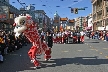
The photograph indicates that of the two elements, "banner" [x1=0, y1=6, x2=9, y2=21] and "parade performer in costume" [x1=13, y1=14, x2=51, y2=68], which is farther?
"banner" [x1=0, y1=6, x2=9, y2=21]

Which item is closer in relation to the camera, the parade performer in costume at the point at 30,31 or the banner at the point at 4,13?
the parade performer in costume at the point at 30,31

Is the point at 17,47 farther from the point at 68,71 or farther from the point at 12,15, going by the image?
the point at 12,15

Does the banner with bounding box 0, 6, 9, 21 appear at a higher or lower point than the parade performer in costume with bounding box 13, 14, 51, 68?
higher

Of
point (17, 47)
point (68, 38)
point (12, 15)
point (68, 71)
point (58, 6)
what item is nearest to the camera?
point (68, 71)

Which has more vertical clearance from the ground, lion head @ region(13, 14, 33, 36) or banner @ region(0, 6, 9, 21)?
banner @ region(0, 6, 9, 21)

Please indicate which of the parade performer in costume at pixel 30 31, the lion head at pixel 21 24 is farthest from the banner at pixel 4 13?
the lion head at pixel 21 24

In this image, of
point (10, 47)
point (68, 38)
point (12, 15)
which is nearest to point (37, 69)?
point (10, 47)

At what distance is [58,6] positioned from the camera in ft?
109

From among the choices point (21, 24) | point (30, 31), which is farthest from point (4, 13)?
point (21, 24)

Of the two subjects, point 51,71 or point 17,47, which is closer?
point 51,71

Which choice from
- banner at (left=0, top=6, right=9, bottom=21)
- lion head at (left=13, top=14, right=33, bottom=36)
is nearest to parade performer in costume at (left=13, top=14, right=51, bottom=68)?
lion head at (left=13, top=14, right=33, bottom=36)

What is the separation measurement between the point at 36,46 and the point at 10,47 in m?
6.91

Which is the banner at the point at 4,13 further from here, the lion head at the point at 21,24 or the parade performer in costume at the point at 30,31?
the lion head at the point at 21,24

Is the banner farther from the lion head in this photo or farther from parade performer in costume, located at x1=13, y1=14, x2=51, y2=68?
the lion head
